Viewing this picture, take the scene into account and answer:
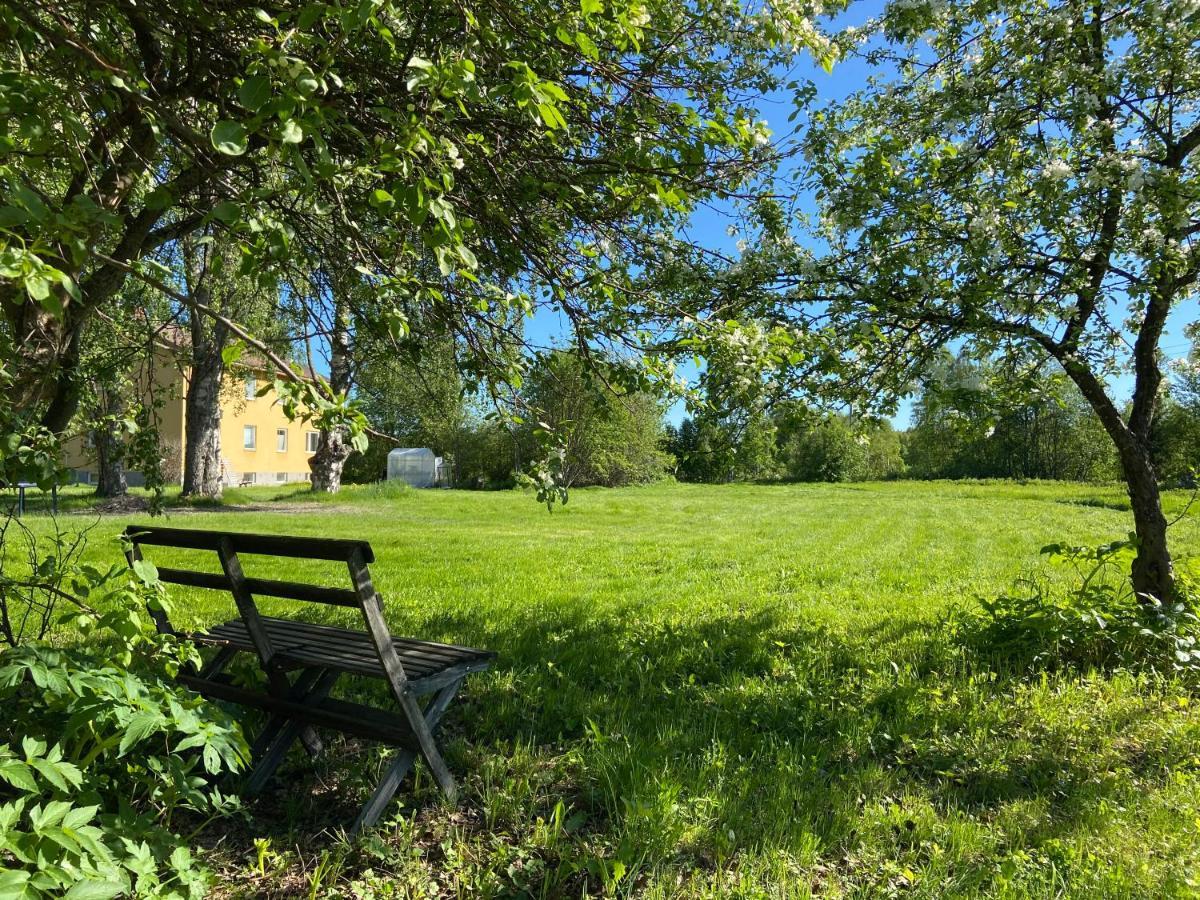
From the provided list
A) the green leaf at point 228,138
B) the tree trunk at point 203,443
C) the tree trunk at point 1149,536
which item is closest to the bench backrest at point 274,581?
the green leaf at point 228,138

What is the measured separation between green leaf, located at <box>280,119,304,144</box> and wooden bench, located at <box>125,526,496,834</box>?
4.47 ft

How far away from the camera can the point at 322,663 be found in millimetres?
2895

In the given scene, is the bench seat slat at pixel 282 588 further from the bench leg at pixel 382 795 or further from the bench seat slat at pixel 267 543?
the bench leg at pixel 382 795

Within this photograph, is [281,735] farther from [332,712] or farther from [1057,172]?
[1057,172]

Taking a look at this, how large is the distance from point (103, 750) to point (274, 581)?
2.79 feet

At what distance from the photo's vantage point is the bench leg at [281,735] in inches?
116

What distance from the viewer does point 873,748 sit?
3480 mm

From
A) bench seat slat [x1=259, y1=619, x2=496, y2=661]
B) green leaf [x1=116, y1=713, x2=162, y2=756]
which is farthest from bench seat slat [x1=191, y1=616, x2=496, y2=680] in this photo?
green leaf [x1=116, y1=713, x2=162, y2=756]

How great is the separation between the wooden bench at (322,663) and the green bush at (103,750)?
0.47 meters

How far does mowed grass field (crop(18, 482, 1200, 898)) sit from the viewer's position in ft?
7.99

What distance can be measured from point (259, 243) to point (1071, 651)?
5293 mm

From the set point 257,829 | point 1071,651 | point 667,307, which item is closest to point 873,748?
point 1071,651

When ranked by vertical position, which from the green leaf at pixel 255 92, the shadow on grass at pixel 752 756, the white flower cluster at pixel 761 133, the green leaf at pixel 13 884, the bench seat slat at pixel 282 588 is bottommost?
the shadow on grass at pixel 752 756

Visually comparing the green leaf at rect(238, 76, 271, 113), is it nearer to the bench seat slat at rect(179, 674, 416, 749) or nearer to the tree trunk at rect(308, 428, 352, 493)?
the bench seat slat at rect(179, 674, 416, 749)
